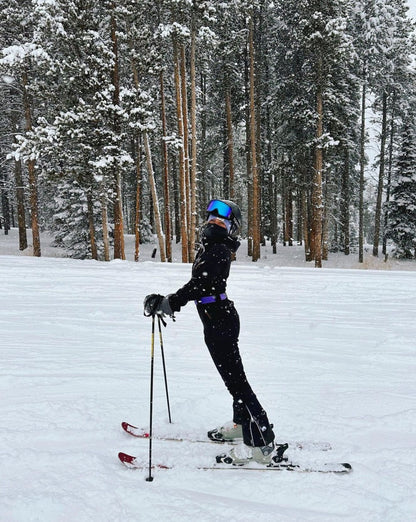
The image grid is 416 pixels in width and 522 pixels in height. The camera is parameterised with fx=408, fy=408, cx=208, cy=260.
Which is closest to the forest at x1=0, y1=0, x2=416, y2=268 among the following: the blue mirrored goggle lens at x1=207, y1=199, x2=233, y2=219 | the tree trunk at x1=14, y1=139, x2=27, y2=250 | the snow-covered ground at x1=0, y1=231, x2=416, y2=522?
the tree trunk at x1=14, y1=139, x2=27, y2=250

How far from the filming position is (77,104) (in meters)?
17.8

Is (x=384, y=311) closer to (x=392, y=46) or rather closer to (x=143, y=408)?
(x=143, y=408)

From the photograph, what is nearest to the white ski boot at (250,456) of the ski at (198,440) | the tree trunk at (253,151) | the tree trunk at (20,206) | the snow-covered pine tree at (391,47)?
the ski at (198,440)

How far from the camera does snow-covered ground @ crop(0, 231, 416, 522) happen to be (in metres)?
3.04

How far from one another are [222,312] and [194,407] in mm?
1661

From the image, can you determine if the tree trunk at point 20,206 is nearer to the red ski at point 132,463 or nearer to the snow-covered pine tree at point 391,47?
the snow-covered pine tree at point 391,47

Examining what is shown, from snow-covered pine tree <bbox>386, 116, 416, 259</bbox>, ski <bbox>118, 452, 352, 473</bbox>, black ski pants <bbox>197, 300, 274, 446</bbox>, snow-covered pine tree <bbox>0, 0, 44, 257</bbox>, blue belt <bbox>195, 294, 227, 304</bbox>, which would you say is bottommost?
ski <bbox>118, 452, 352, 473</bbox>

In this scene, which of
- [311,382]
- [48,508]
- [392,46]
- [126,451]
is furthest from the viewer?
[392,46]

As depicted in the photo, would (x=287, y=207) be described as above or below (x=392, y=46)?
below

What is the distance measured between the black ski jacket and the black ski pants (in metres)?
0.14

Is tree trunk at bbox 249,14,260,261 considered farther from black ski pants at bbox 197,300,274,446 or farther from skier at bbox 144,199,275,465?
black ski pants at bbox 197,300,274,446

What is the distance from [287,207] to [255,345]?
30831 mm

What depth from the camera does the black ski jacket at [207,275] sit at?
11.5ft

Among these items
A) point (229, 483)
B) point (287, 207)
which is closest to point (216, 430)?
point (229, 483)
